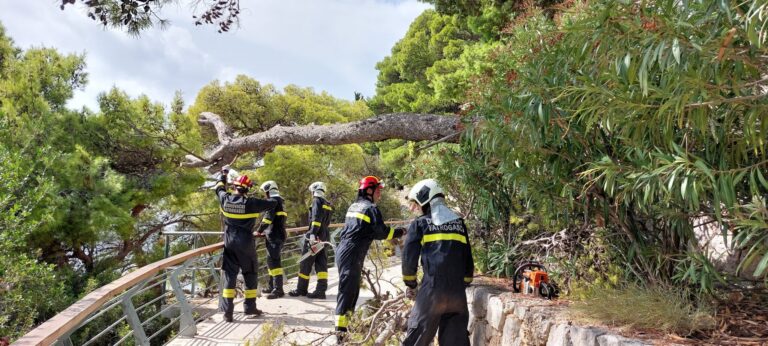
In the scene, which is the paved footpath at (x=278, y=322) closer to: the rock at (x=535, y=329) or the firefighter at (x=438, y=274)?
the firefighter at (x=438, y=274)

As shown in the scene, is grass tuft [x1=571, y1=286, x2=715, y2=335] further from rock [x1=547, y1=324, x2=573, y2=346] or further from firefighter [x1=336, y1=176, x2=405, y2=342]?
firefighter [x1=336, y1=176, x2=405, y2=342]

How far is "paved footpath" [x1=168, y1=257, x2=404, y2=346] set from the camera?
482cm

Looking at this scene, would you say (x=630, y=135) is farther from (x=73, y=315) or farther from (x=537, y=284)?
Answer: (x=73, y=315)

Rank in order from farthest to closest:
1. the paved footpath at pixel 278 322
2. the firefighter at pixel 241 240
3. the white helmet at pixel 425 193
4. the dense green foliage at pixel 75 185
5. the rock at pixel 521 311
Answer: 1. the dense green foliage at pixel 75 185
2. the firefighter at pixel 241 240
3. the paved footpath at pixel 278 322
4. the white helmet at pixel 425 193
5. the rock at pixel 521 311

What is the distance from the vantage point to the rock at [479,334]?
3.94 metres

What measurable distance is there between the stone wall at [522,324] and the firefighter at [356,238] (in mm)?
1043

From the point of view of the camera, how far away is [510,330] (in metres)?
3.41

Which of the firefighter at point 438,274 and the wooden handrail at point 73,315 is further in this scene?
the firefighter at point 438,274

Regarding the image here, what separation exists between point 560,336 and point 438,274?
3.09 ft

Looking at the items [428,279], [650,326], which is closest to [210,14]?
[428,279]

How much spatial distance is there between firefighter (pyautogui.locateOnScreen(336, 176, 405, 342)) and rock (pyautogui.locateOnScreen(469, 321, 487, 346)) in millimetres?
1082

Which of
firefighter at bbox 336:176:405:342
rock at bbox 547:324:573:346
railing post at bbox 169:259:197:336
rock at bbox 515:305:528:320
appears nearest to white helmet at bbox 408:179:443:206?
firefighter at bbox 336:176:405:342

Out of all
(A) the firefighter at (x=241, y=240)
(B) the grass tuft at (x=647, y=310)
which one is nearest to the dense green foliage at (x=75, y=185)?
(A) the firefighter at (x=241, y=240)

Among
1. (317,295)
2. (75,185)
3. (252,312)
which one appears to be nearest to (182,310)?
(252,312)
